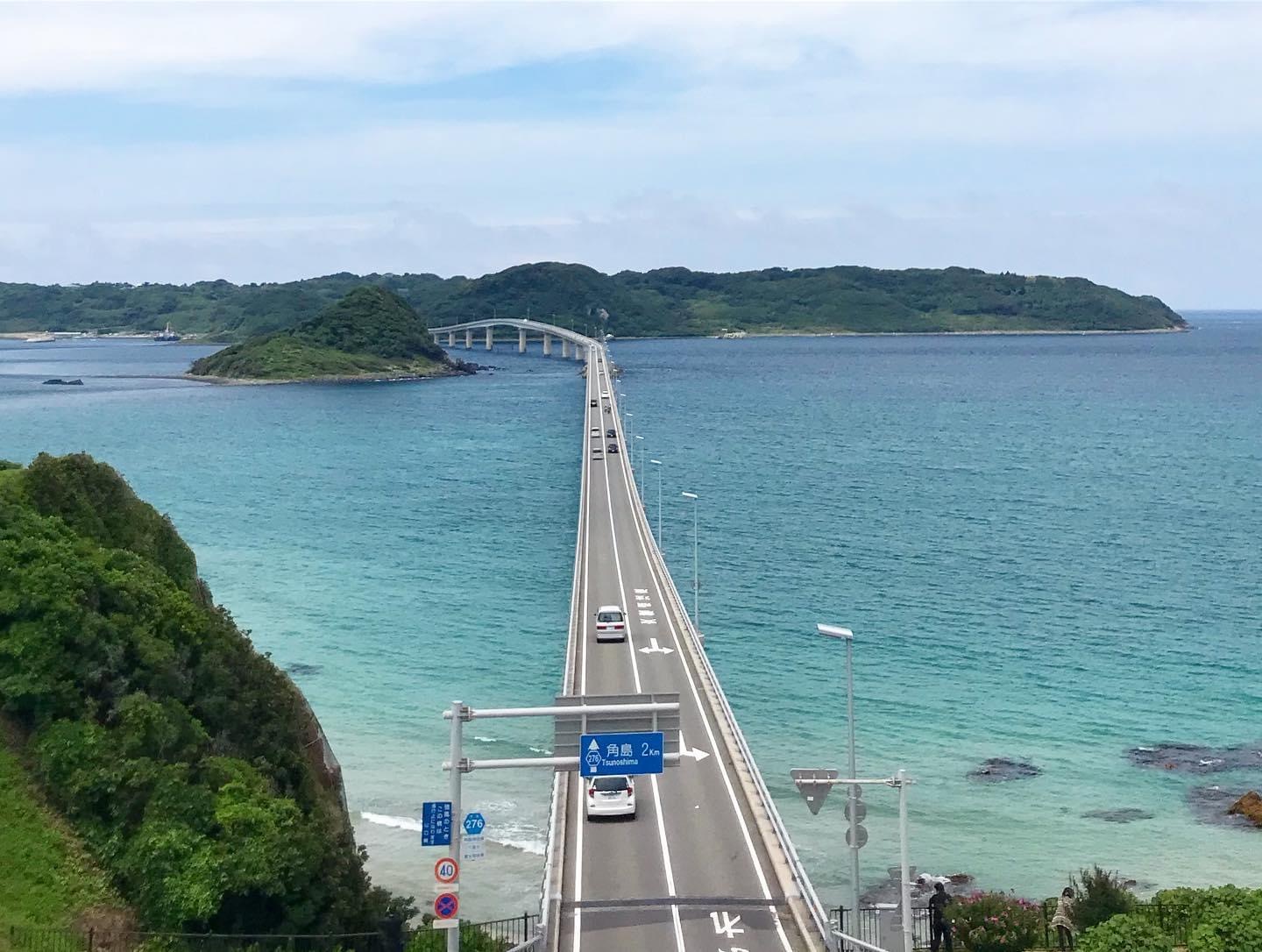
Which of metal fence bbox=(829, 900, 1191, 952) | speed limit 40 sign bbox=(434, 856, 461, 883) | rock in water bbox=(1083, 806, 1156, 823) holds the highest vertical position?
speed limit 40 sign bbox=(434, 856, 461, 883)

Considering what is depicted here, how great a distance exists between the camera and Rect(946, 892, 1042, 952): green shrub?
2419 centimetres

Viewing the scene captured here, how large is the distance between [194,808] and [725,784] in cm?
1267

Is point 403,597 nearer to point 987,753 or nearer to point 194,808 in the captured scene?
point 987,753

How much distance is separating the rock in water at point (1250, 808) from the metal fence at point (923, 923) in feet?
35.5

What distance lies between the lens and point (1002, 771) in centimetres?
4025

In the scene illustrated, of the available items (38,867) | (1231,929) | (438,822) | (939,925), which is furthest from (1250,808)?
(38,867)

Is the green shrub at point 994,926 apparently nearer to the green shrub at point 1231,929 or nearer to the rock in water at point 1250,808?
the green shrub at point 1231,929

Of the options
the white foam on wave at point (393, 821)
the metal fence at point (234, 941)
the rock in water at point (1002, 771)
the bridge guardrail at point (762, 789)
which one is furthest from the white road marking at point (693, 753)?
the metal fence at point (234, 941)

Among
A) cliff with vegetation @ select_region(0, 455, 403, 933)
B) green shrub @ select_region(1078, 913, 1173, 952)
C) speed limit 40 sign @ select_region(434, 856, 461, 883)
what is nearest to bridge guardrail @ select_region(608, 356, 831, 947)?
green shrub @ select_region(1078, 913, 1173, 952)

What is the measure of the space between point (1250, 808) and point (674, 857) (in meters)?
17.9

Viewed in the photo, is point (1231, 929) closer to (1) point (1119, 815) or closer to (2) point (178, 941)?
(2) point (178, 941)

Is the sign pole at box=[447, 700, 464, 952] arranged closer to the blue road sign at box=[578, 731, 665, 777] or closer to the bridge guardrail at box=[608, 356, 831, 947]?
the blue road sign at box=[578, 731, 665, 777]

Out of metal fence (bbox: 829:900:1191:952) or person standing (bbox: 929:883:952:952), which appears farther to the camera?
person standing (bbox: 929:883:952:952)

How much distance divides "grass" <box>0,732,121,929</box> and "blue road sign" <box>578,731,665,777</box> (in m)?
8.17
